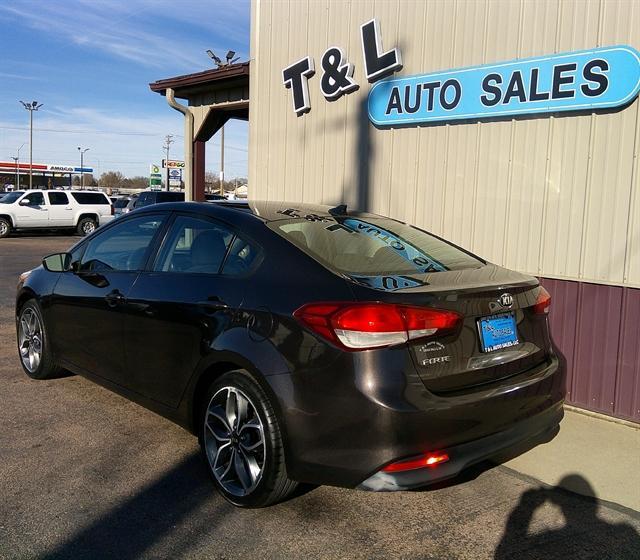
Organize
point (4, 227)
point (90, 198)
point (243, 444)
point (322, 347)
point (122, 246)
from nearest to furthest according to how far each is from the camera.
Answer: point (322, 347) → point (243, 444) → point (122, 246) → point (4, 227) → point (90, 198)

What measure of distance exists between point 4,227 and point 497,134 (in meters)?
21.5

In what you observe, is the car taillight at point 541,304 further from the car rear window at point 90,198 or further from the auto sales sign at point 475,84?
the car rear window at point 90,198

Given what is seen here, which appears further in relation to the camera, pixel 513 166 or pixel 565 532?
pixel 513 166

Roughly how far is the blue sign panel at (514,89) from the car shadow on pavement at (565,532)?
279cm

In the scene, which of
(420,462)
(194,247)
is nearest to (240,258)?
(194,247)

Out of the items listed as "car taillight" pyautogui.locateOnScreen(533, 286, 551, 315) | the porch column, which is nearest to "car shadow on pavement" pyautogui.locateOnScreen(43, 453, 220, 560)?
"car taillight" pyautogui.locateOnScreen(533, 286, 551, 315)

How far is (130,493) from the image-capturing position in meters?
3.34

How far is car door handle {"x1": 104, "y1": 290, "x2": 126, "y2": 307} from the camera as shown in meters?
4.02

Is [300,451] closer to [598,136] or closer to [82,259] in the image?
[82,259]

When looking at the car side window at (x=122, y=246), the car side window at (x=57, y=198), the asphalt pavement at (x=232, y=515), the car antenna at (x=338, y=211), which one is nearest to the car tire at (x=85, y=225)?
the car side window at (x=57, y=198)

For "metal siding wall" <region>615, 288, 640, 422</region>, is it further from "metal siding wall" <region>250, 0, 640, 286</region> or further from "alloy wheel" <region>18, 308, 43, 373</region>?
"alloy wheel" <region>18, 308, 43, 373</region>

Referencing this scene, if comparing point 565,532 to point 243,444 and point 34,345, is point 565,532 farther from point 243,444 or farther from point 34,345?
point 34,345

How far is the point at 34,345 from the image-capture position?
17.0 feet

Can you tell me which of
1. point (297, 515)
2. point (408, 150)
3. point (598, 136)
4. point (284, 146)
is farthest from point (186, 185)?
point (297, 515)
